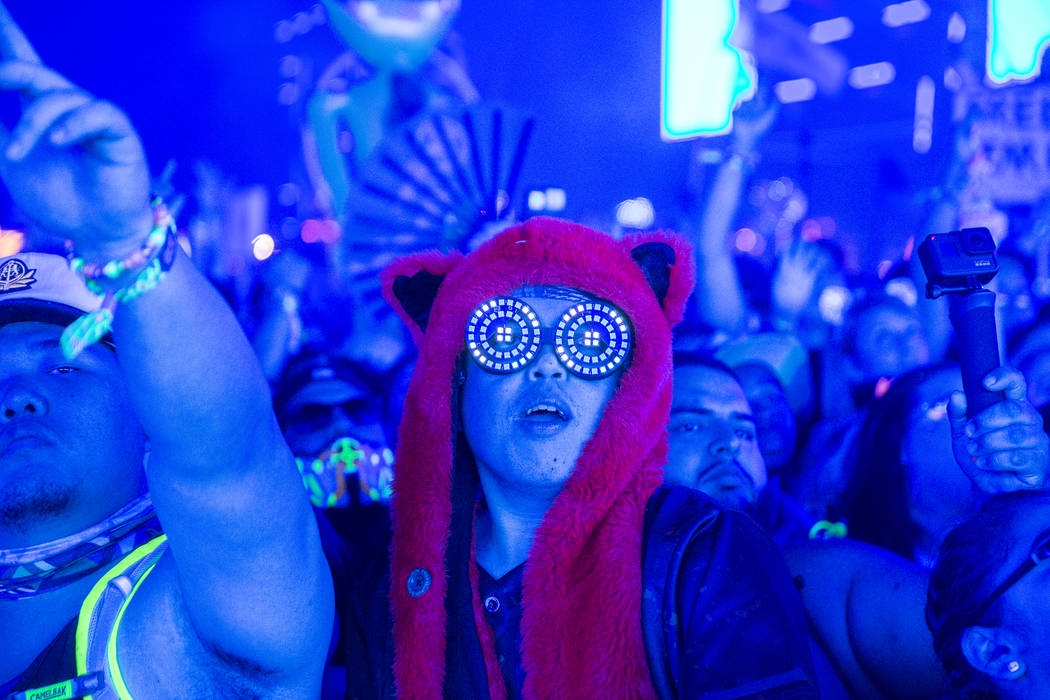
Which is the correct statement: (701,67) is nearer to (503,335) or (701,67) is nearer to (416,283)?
(416,283)

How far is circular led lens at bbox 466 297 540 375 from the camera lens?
168 centimetres

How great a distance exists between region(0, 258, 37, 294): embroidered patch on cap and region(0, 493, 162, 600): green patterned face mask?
57cm

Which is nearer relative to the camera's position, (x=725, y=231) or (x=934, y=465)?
(x=934, y=465)

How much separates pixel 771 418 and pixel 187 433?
7.44 ft

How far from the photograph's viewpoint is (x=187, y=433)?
3.88 feet

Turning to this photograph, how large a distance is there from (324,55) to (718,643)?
369 centimetres

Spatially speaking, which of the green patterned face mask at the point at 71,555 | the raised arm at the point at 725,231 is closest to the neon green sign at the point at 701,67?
the raised arm at the point at 725,231

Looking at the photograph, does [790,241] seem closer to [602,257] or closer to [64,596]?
[602,257]

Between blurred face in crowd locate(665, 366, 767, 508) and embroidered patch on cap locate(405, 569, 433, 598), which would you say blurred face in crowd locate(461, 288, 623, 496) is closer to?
embroidered patch on cap locate(405, 569, 433, 598)

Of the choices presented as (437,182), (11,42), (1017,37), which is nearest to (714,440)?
(437,182)

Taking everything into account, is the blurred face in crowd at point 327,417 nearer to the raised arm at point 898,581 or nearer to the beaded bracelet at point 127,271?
the raised arm at point 898,581

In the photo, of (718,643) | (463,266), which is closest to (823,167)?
(463,266)

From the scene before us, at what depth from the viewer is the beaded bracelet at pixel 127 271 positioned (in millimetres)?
1032

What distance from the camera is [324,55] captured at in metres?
4.18
